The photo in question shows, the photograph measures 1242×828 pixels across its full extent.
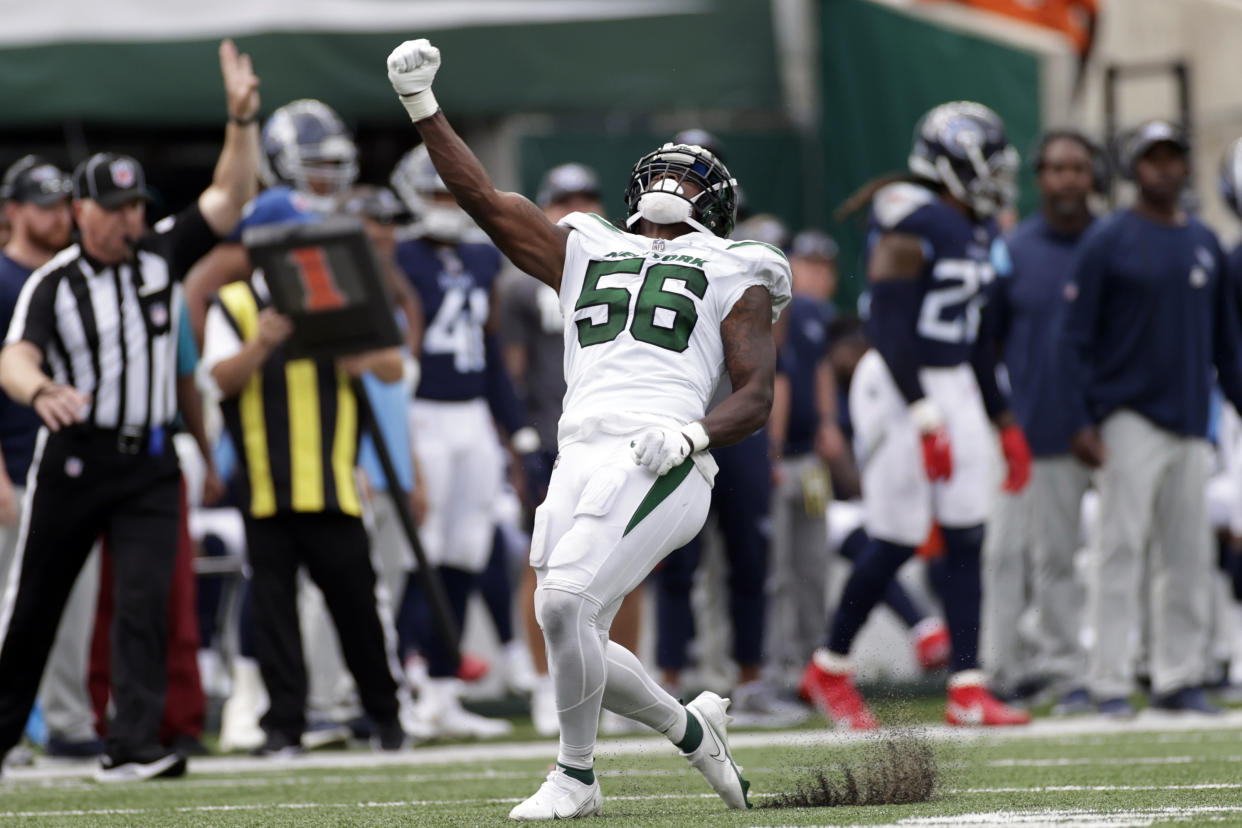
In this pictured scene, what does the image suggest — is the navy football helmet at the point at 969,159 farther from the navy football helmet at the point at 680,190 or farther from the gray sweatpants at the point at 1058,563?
the navy football helmet at the point at 680,190

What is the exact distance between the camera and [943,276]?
875cm

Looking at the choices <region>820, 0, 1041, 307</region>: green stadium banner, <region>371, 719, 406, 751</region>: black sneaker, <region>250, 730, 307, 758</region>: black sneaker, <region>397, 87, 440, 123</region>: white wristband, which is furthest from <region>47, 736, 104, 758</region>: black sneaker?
<region>820, 0, 1041, 307</region>: green stadium banner

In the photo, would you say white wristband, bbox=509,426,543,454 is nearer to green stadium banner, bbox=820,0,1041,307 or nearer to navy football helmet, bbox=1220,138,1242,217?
navy football helmet, bbox=1220,138,1242,217

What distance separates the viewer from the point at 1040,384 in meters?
9.70

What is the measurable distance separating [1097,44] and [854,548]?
19.2ft

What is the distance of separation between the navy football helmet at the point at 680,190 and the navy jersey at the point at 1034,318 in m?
3.84

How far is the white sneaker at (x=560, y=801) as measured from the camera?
5.24 m

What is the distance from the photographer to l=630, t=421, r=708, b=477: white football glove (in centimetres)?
516

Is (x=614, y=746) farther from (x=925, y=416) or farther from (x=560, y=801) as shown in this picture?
(x=560, y=801)

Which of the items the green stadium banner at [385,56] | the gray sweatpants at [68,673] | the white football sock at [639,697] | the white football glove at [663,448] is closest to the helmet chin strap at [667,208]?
the white football glove at [663,448]

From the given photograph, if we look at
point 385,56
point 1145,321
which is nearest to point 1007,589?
point 1145,321

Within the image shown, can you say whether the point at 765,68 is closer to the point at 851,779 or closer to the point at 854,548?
the point at 854,548

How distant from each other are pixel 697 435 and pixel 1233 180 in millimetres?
5419

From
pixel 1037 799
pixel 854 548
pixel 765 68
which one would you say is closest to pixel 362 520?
pixel 1037 799
